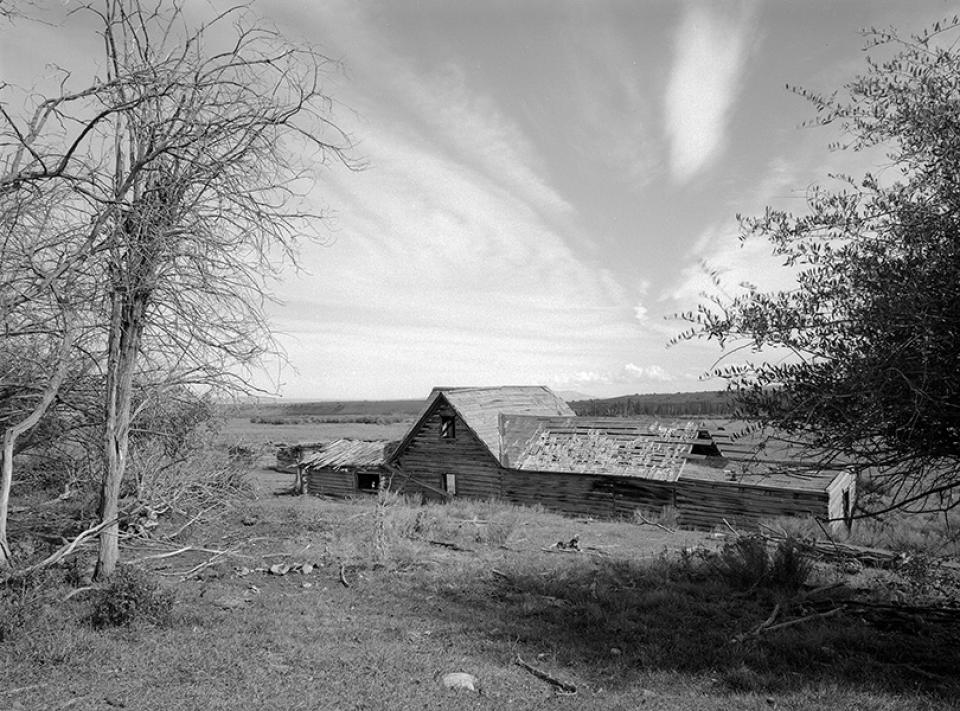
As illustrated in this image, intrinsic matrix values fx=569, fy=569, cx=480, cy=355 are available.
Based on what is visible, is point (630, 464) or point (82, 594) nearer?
point (82, 594)

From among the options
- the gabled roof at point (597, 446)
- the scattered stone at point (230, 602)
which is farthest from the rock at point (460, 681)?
the gabled roof at point (597, 446)

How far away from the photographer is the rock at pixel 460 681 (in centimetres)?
601

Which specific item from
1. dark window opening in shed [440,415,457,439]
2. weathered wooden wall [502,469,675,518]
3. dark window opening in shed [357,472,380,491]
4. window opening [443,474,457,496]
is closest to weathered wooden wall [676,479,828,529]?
weathered wooden wall [502,469,675,518]

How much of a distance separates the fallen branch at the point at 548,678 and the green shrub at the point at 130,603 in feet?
15.2

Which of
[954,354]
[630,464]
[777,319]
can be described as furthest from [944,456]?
[630,464]

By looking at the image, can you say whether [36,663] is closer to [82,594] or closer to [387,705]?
[82,594]

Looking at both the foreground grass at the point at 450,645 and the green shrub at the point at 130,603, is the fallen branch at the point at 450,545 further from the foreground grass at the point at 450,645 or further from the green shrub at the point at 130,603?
the green shrub at the point at 130,603

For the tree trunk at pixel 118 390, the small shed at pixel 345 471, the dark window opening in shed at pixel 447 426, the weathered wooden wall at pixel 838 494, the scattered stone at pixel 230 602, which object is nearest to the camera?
the tree trunk at pixel 118 390

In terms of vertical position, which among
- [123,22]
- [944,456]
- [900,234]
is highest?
[123,22]

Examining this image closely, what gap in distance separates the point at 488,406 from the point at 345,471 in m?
8.74

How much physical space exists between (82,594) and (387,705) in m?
5.23

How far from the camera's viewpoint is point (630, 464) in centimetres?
2267

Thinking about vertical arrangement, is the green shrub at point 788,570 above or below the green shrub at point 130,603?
below

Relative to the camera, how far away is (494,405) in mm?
29188
